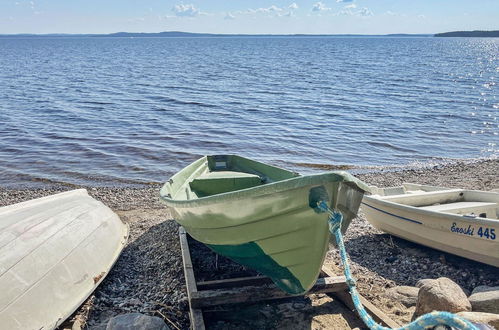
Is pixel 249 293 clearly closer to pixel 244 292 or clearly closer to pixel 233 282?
pixel 244 292

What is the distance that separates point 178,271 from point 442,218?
4.20 metres

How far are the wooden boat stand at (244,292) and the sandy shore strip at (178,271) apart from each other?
243 mm

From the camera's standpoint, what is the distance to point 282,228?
528cm

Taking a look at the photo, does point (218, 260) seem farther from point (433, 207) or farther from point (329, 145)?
point (329, 145)

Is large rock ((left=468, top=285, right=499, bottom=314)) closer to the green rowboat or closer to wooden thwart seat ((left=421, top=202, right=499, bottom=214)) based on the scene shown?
the green rowboat

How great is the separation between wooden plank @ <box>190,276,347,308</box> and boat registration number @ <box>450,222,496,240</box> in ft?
7.53

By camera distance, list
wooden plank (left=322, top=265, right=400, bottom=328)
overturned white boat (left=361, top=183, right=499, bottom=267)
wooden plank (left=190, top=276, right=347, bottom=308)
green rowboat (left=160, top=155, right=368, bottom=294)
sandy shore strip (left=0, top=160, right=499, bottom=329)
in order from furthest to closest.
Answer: overturned white boat (left=361, top=183, right=499, bottom=267) → sandy shore strip (left=0, top=160, right=499, bottom=329) → wooden plank (left=190, top=276, right=347, bottom=308) → wooden plank (left=322, top=265, right=400, bottom=328) → green rowboat (left=160, top=155, right=368, bottom=294)

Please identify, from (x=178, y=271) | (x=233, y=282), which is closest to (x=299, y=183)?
(x=233, y=282)

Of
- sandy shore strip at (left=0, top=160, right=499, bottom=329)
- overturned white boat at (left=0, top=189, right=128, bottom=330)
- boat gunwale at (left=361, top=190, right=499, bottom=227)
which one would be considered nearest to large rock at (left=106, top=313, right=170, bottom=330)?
sandy shore strip at (left=0, top=160, right=499, bottom=329)

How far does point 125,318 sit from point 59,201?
159 inches

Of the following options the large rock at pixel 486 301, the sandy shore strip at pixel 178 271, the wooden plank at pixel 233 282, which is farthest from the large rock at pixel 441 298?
the wooden plank at pixel 233 282

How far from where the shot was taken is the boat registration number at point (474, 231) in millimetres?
6882

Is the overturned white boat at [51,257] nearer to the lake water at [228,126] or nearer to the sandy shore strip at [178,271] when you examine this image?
the sandy shore strip at [178,271]

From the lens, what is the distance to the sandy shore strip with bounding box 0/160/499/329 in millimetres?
6043
